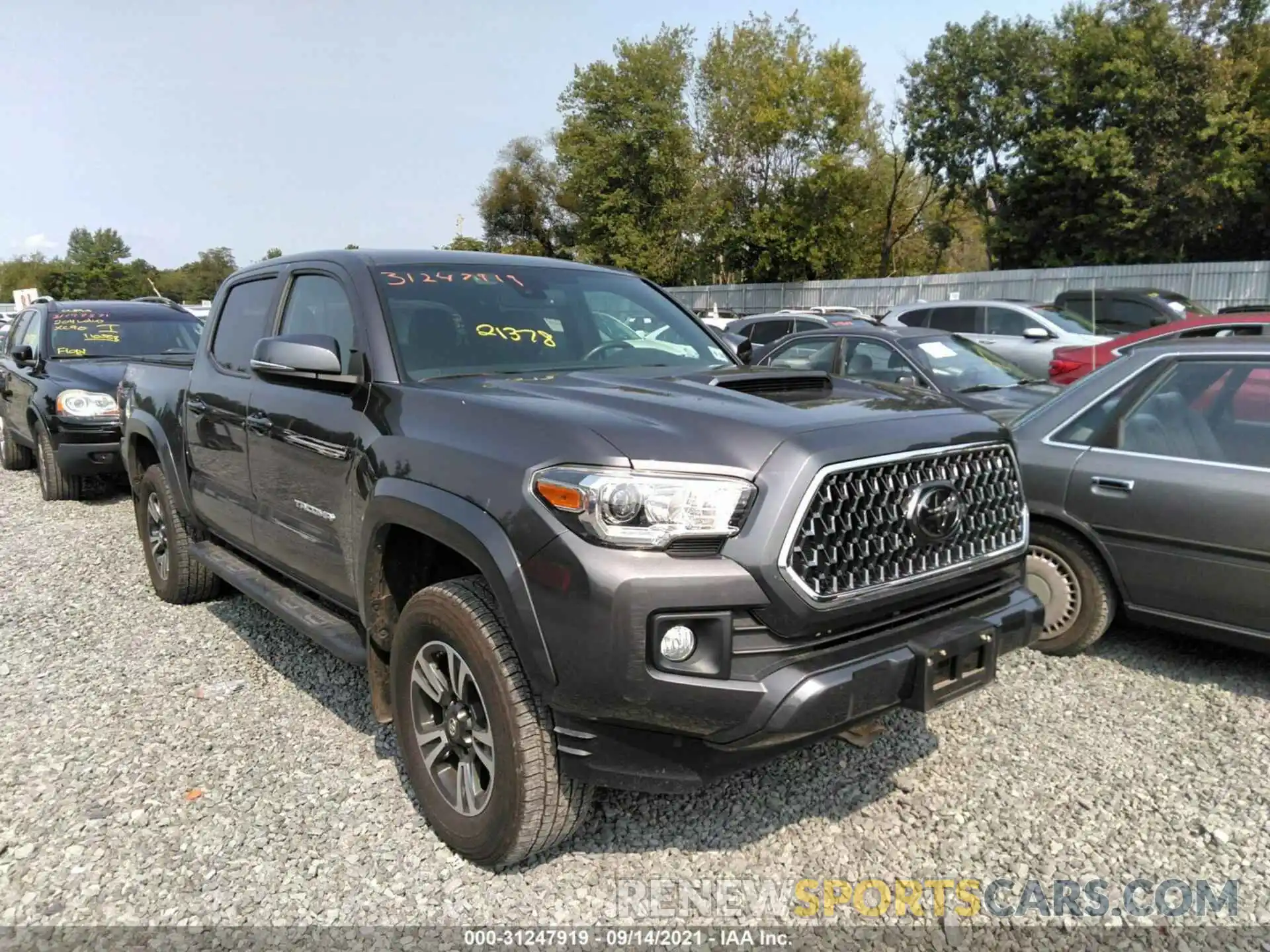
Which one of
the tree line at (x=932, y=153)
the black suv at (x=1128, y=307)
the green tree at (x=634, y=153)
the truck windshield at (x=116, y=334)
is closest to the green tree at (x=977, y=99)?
the tree line at (x=932, y=153)

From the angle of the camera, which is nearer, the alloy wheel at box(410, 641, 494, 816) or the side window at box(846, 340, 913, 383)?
the alloy wheel at box(410, 641, 494, 816)

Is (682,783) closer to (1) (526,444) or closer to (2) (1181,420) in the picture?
(1) (526,444)

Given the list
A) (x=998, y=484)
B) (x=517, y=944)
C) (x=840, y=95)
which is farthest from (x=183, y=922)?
(x=840, y=95)

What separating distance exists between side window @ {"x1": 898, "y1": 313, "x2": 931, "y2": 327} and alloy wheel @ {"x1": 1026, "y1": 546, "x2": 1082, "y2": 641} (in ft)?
37.8

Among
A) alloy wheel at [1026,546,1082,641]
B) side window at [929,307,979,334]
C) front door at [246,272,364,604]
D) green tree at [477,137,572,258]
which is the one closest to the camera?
front door at [246,272,364,604]

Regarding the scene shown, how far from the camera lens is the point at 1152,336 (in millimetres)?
Answer: 8766

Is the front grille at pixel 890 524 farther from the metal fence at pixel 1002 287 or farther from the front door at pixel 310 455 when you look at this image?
the metal fence at pixel 1002 287

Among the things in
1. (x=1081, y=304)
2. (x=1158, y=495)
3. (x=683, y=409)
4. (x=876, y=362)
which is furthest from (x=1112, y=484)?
(x=1081, y=304)

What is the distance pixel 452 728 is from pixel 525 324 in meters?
1.63

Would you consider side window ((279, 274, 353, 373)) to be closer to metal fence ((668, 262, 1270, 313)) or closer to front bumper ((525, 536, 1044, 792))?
front bumper ((525, 536, 1044, 792))

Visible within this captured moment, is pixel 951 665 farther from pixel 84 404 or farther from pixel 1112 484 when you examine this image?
pixel 84 404

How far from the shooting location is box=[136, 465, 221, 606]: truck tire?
5.21 metres

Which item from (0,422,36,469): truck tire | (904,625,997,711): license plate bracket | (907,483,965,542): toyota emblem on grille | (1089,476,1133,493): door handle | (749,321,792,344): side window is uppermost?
(907,483,965,542): toyota emblem on grille

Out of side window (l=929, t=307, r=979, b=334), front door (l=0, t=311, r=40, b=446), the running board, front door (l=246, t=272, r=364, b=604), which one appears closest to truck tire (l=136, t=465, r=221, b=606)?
the running board
